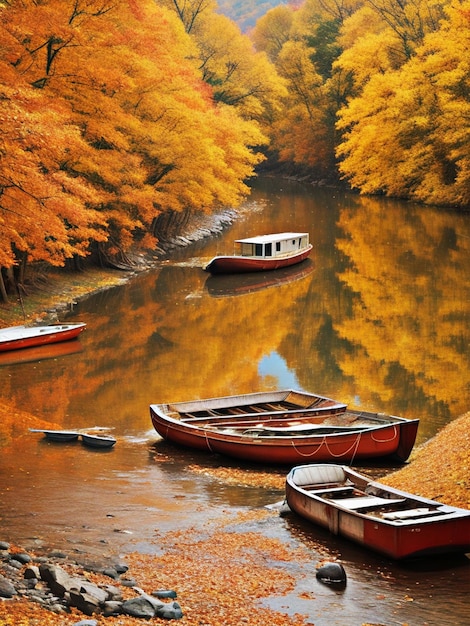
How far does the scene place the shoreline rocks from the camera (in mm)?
11500

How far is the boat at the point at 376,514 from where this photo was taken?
13852mm

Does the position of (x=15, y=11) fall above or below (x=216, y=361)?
above

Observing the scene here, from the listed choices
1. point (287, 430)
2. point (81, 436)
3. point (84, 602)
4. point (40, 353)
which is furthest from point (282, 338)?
point (84, 602)

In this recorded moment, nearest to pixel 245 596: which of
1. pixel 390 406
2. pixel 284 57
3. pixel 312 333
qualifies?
pixel 390 406

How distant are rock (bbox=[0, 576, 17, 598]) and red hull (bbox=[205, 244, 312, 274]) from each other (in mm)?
34074

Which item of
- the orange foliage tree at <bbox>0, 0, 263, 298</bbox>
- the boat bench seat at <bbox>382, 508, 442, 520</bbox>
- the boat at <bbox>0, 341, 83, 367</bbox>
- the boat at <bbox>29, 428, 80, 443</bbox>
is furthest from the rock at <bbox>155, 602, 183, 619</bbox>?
the orange foliage tree at <bbox>0, 0, 263, 298</bbox>

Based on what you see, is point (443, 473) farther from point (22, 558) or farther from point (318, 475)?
point (22, 558)

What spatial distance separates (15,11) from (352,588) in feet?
92.4

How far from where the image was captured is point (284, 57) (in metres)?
94.2

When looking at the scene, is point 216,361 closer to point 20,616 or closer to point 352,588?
point 352,588

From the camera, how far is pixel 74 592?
1162cm

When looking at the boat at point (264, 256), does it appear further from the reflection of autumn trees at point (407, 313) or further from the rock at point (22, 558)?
the rock at point (22, 558)

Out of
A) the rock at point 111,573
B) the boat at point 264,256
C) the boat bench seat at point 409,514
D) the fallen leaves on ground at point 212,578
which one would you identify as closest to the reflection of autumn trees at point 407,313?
the boat at point 264,256

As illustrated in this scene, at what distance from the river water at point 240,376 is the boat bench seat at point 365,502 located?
0.67 metres
